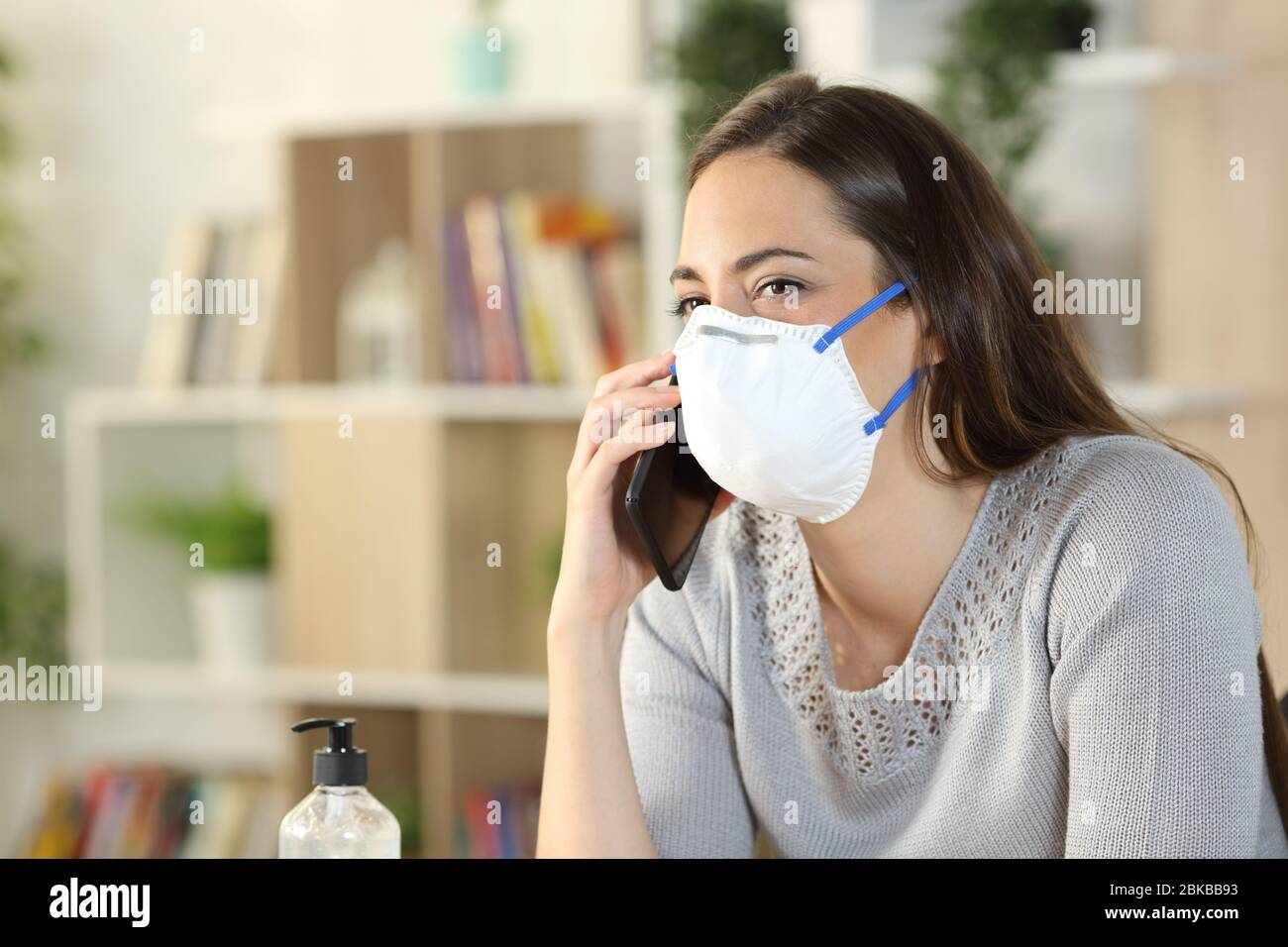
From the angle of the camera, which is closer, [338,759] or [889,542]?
[338,759]

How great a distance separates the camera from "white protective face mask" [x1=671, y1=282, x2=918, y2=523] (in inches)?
45.4

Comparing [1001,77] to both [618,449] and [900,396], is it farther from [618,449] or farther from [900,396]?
[618,449]

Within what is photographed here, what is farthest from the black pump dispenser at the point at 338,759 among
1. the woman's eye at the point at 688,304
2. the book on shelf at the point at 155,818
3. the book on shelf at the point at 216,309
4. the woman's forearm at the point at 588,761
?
the book on shelf at the point at 155,818

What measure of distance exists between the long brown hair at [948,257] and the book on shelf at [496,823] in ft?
5.09

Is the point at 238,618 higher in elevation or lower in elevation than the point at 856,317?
lower

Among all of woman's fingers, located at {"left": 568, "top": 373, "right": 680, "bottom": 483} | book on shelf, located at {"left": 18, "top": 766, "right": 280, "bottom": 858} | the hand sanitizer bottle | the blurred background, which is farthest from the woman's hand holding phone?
book on shelf, located at {"left": 18, "top": 766, "right": 280, "bottom": 858}

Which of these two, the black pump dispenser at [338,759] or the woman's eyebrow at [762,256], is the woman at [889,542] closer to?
the woman's eyebrow at [762,256]

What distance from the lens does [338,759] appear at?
95 cm

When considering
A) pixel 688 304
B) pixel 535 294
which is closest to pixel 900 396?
pixel 688 304

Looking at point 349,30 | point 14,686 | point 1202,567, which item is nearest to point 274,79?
point 349,30

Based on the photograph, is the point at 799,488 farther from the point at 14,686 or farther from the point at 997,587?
the point at 14,686

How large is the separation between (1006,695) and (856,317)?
1.12 feet

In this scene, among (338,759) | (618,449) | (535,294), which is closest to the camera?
(338,759)
